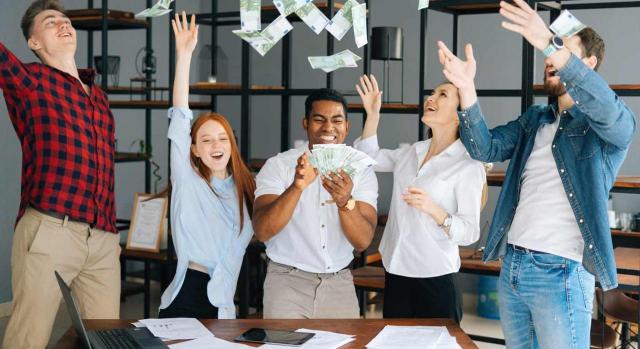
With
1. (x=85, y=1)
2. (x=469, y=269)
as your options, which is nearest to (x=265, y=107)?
(x=85, y=1)

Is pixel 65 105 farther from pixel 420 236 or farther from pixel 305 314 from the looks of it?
pixel 420 236

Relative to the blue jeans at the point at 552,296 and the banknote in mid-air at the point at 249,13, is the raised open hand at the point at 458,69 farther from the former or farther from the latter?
the banknote in mid-air at the point at 249,13

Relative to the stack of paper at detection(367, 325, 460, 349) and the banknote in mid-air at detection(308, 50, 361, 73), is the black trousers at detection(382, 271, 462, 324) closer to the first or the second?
the stack of paper at detection(367, 325, 460, 349)

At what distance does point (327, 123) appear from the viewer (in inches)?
132

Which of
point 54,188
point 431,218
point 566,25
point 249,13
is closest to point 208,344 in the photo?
point 431,218

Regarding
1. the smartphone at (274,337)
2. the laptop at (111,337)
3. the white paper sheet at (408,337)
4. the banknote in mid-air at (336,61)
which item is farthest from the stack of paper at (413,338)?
the banknote in mid-air at (336,61)

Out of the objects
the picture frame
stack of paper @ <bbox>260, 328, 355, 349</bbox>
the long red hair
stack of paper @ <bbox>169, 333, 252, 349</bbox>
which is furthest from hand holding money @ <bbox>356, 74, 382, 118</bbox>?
the picture frame

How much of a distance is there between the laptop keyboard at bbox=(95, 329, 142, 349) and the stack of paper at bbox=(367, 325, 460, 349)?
710 mm

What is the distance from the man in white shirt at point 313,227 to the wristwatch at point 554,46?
0.93 meters

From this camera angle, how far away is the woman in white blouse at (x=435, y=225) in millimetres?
3121

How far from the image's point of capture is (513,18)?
8.41ft

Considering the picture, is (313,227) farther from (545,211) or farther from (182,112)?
(545,211)

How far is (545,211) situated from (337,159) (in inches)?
29.7

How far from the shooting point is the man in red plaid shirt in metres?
3.41
